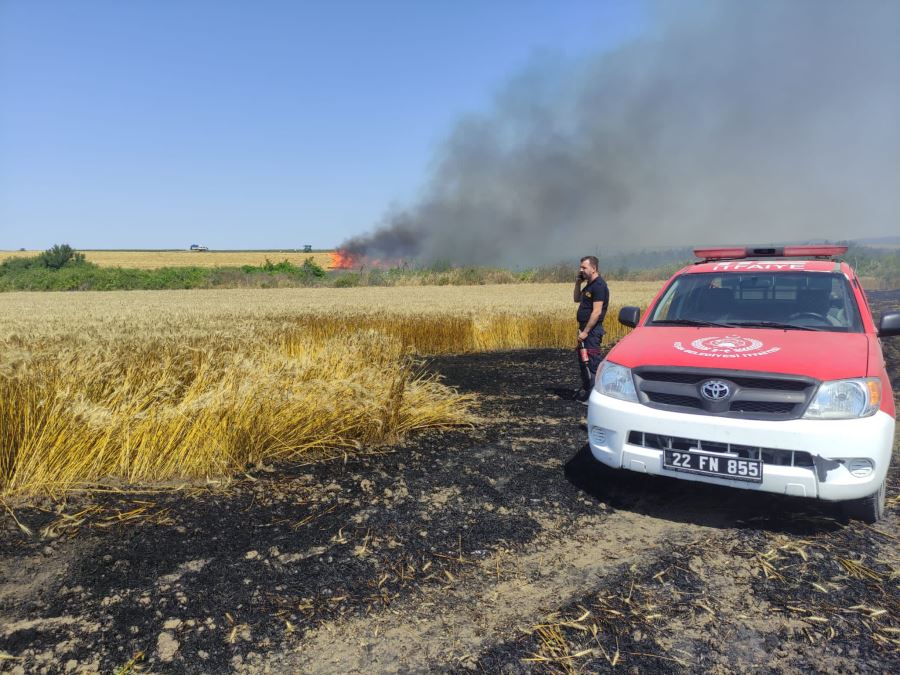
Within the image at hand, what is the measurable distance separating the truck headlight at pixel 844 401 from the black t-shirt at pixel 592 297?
4.07 meters

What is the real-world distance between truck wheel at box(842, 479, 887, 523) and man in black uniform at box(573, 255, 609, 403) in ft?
13.2

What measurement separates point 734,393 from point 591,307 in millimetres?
4291

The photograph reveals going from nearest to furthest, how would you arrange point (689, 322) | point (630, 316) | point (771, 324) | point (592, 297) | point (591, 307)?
point (771, 324)
point (689, 322)
point (630, 316)
point (592, 297)
point (591, 307)

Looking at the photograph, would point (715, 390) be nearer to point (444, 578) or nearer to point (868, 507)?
point (868, 507)

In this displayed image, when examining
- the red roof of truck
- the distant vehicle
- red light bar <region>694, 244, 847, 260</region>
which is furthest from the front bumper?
red light bar <region>694, 244, 847, 260</region>

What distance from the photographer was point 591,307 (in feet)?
26.8

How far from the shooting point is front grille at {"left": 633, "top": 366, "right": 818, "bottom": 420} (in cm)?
382

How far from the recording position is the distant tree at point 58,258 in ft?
163

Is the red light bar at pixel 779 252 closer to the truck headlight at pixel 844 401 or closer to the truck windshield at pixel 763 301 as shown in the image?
the truck windshield at pixel 763 301

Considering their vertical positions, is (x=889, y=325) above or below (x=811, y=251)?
below

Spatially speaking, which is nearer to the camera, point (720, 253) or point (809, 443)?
point (809, 443)

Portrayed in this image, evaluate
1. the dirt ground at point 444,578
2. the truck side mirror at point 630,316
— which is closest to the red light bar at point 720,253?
the truck side mirror at point 630,316

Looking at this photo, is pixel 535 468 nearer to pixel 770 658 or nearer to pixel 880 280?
pixel 770 658

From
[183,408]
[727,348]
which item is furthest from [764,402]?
[183,408]
